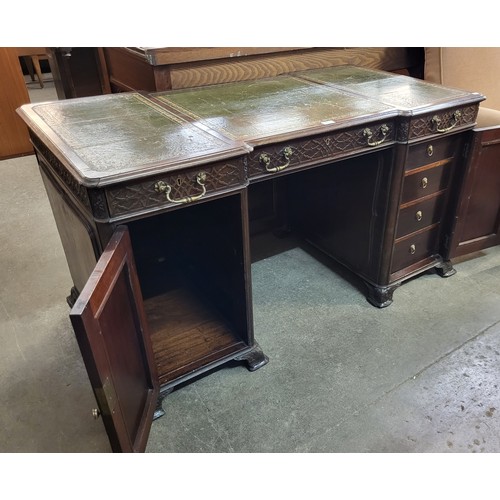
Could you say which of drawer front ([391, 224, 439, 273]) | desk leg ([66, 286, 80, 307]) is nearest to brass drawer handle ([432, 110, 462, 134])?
drawer front ([391, 224, 439, 273])

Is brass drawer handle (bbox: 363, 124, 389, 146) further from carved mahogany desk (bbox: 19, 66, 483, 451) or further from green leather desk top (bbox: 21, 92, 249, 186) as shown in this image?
green leather desk top (bbox: 21, 92, 249, 186)

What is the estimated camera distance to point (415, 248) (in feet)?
6.70

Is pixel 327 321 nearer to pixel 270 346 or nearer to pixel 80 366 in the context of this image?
pixel 270 346

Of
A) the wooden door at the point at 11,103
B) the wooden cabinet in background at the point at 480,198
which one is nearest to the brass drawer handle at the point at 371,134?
the wooden cabinet in background at the point at 480,198

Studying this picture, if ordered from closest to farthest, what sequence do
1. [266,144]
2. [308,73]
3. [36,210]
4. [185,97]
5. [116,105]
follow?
[266,144] → [116,105] → [185,97] → [308,73] → [36,210]

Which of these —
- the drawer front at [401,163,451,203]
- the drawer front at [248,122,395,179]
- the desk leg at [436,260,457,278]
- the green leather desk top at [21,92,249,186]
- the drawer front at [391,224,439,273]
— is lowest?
the desk leg at [436,260,457,278]

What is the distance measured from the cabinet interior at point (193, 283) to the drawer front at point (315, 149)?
0.46 ft

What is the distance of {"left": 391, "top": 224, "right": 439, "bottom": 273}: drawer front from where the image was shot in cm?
199

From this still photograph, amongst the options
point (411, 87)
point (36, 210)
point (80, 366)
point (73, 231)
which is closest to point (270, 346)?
point (80, 366)

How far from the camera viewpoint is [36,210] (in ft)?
9.52

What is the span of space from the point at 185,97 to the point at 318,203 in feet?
2.71

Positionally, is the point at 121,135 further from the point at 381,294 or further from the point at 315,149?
the point at 381,294

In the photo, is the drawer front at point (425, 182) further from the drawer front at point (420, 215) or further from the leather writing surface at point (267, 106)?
the leather writing surface at point (267, 106)

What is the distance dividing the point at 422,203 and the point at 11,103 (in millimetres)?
3157
